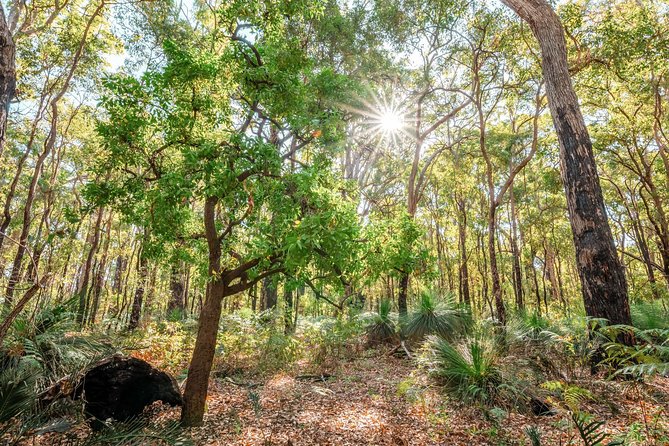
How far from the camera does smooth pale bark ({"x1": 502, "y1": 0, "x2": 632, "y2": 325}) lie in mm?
4977

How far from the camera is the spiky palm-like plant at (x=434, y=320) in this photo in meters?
9.11

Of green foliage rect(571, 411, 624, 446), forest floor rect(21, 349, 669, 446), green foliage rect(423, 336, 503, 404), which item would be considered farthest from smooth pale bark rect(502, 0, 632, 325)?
green foliage rect(571, 411, 624, 446)

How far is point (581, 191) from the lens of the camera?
5.33 meters

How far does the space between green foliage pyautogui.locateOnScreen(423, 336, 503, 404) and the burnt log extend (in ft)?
13.1

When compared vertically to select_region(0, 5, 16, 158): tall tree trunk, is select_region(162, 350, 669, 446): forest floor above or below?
below

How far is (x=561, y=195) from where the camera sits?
645 inches

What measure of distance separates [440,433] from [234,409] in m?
3.11

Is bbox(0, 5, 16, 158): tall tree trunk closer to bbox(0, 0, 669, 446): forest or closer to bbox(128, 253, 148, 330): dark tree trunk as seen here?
bbox(0, 0, 669, 446): forest

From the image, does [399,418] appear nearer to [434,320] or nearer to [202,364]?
[202,364]

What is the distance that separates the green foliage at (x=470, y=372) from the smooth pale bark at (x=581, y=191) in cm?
179

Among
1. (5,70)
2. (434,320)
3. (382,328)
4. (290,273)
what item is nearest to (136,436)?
(290,273)

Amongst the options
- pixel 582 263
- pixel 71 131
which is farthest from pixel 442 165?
pixel 71 131

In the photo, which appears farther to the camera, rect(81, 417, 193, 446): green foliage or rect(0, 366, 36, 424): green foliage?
rect(81, 417, 193, 446): green foliage

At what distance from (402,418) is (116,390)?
3.91 metres
